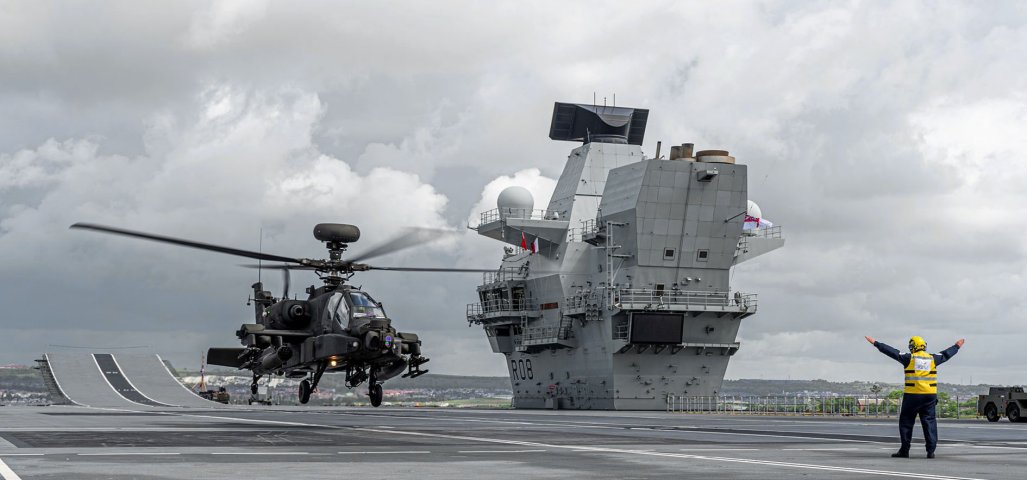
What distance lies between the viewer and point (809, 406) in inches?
2835

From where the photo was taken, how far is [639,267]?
71.6 m

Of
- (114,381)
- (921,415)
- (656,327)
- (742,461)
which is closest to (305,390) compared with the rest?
(742,461)

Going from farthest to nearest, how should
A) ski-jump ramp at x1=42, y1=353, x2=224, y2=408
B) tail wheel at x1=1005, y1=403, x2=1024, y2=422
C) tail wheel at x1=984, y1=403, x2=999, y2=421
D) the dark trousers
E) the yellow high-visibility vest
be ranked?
ski-jump ramp at x1=42, y1=353, x2=224, y2=408 < tail wheel at x1=984, y1=403, x2=999, y2=421 < tail wheel at x1=1005, y1=403, x2=1024, y2=422 < the yellow high-visibility vest < the dark trousers

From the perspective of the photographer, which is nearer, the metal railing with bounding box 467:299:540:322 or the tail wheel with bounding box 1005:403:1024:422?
the tail wheel with bounding box 1005:403:1024:422

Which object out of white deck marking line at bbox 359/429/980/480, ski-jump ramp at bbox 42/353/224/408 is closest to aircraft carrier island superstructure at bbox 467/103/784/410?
ski-jump ramp at bbox 42/353/224/408

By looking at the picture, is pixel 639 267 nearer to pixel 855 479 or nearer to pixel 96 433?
pixel 96 433

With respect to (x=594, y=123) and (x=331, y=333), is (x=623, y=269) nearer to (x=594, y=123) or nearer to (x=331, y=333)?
(x=594, y=123)

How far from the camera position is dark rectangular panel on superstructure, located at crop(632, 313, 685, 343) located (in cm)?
7169

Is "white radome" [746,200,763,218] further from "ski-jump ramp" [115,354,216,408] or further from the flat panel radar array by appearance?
"ski-jump ramp" [115,354,216,408]

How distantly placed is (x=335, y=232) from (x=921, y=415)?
19.5 m

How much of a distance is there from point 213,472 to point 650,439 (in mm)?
13760

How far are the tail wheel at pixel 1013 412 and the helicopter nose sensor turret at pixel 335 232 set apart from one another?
3106 centimetres

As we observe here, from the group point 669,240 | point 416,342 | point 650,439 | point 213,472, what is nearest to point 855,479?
point 213,472

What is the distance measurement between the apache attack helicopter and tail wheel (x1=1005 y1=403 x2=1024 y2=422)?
90.1ft
